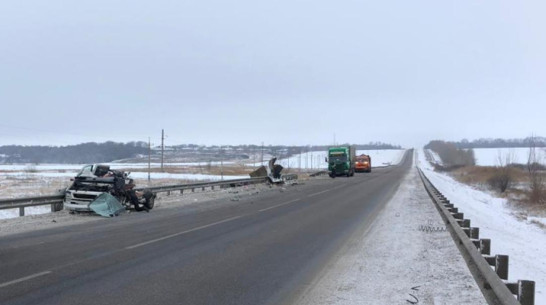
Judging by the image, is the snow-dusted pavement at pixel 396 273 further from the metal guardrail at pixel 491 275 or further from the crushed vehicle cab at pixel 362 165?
the crushed vehicle cab at pixel 362 165

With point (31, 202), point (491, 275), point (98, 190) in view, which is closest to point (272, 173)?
point (98, 190)

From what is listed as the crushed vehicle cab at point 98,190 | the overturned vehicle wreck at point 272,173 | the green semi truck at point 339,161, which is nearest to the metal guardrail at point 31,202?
the crushed vehicle cab at point 98,190

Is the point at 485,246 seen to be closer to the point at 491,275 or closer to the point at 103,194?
the point at 491,275

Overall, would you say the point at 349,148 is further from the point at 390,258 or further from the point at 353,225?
the point at 390,258

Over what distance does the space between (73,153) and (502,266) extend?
120279 millimetres

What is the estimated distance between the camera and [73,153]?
116m

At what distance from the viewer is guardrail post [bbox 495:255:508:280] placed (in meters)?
6.61

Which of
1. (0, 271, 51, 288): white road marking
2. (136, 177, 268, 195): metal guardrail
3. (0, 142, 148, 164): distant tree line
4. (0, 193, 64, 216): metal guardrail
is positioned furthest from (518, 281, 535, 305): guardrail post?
(0, 142, 148, 164): distant tree line

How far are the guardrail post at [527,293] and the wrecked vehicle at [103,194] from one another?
1507 cm

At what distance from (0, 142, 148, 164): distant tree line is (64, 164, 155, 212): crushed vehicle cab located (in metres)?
79.4

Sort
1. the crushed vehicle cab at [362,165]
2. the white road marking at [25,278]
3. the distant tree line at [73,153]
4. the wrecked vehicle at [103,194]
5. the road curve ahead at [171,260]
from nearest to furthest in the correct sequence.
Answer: the road curve ahead at [171,260], the white road marking at [25,278], the wrecked vehicle at [103,194], the crushed vehicle cab at [362,165], the distant tree line at [73,153]

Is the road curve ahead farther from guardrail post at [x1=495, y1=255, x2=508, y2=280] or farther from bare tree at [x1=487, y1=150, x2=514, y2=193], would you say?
bare tree at [x1=487, y1=150, x2=514, y2=193]

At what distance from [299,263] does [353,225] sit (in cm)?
615

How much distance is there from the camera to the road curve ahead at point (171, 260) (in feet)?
22.0
